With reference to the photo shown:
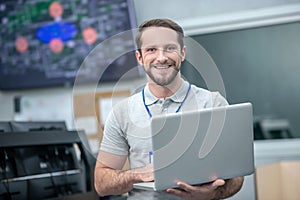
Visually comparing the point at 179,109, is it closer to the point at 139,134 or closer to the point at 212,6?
the point at 139,134

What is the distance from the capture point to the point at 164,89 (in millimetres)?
Answer: 1514

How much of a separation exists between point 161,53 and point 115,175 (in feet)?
1.42

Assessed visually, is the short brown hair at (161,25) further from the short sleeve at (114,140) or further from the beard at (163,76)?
the short sleeve at (114,140)

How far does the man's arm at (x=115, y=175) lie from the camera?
144 centimetres

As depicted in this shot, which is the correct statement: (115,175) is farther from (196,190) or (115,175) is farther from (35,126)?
(35,126)

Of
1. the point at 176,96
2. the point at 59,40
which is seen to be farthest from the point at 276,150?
the point at 59,40

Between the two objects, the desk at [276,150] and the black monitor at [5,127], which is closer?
the black monitor at [5,127]

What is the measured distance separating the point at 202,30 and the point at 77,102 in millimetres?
886

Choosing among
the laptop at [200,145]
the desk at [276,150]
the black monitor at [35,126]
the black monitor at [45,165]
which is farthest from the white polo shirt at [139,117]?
the desk at [276,150]

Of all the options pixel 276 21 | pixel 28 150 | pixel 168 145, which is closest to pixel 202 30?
pixel 276 21

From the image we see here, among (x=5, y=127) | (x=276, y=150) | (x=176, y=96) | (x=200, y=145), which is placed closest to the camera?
(x=200, y=145)

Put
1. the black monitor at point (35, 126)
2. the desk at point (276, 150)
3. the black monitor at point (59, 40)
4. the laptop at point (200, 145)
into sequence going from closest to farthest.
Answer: the laptop at point (200, 145), the black monitor at point (35, 126), the desk at point (276, 150), the black monitor at point (59, 40)

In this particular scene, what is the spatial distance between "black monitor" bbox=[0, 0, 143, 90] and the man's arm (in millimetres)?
1239

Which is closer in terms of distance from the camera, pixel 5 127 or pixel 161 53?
pixel 161 53
